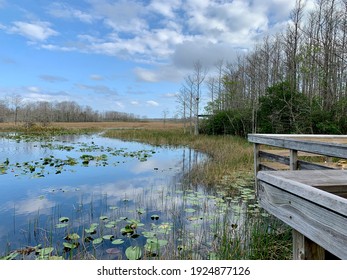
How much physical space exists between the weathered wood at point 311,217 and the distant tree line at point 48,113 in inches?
1454

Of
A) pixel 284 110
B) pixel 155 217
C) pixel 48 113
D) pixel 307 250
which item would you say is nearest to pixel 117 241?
pixel 155 217

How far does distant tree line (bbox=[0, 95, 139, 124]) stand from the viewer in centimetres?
4681

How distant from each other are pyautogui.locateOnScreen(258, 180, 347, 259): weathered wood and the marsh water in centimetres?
172

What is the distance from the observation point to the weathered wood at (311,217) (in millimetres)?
878

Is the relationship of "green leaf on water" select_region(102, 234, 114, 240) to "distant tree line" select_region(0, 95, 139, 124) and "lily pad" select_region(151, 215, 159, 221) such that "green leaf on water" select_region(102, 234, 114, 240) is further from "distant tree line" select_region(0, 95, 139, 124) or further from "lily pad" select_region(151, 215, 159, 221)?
"distant tree line" select_region(0, 95, 139, 124)

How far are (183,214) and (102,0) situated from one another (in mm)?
5936

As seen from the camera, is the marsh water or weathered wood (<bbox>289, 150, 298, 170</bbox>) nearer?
the marsh water

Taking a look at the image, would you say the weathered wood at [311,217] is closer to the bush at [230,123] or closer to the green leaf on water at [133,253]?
the green leaf on water at [133,253]

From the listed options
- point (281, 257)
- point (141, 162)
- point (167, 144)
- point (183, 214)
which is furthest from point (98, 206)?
point (167, 144)

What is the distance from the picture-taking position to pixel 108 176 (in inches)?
299

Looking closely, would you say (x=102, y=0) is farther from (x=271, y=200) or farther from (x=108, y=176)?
(x=271, y=200)

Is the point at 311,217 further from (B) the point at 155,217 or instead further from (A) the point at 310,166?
(B) the point at 155,217

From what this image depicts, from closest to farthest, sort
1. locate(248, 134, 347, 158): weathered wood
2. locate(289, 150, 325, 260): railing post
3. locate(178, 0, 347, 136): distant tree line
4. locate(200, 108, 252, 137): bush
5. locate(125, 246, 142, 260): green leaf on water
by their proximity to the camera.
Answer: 1. locate(289, 150, 325, 260): railing post
2. locate(248, 134, 347, 158): weathered wood
3. locate(125, 246, 142, 260): green leaf on water
4. locate(178, 0, 347, 136): distant tree line
5. locate(200, 108, 252, 137): bush

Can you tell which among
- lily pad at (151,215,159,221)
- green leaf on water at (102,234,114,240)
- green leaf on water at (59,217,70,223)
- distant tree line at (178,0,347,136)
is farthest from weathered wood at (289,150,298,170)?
distant tree line at (178,0,347,136)
